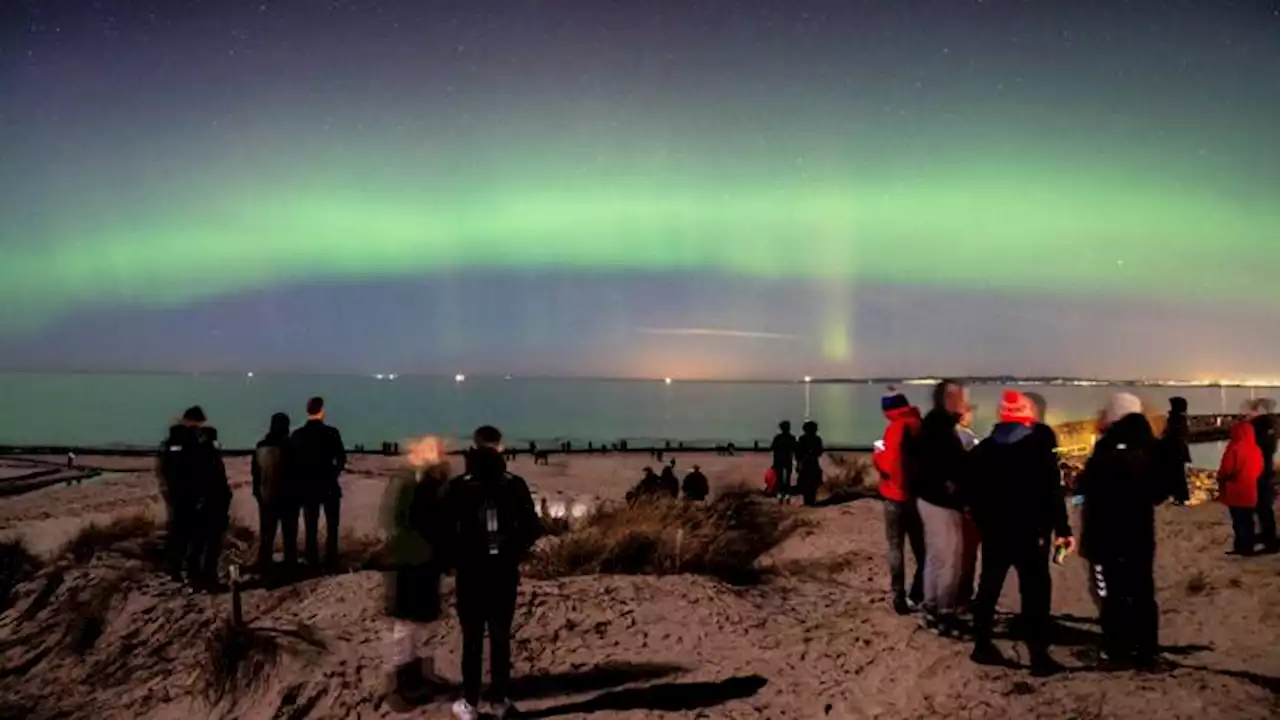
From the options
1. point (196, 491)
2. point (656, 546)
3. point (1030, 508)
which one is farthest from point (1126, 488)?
point (196, 491)

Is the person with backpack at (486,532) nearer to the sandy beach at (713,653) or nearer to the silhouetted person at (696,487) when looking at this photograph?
the sandy beach at (713,653)

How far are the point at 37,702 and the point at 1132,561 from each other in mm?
9523

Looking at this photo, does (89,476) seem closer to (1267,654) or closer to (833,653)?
(833,653)

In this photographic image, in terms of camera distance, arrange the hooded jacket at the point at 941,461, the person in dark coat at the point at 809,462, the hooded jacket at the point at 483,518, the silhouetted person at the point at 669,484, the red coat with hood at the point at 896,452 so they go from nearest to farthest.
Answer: the hooded jacket at the point at 483,518 < the hooded jacket at the point at 941,461 < the red coat with hood at the point at 896,452 < the silhouetted person at the point at 669,484 < the person in dark coat at the point at 809,462

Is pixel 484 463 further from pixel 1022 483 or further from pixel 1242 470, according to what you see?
pixel 1242 470

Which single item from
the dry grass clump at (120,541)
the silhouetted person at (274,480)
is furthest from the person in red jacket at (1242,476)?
the dry grass clump at (120,541)

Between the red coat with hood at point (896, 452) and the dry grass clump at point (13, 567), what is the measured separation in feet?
32.7

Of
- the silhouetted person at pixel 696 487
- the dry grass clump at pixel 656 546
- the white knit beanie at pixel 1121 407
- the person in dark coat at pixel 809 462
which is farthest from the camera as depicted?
the silhouetted person at pixel 696 487

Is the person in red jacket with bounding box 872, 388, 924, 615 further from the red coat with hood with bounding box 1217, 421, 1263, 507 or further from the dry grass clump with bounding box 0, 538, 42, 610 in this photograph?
the dry grass clump with bounding box 0, 538, 42, 610

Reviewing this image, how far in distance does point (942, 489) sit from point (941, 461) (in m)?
0.21

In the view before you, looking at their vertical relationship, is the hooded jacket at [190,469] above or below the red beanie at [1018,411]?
below

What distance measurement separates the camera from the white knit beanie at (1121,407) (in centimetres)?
623

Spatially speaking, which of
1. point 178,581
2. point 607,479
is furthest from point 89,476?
point 178,581

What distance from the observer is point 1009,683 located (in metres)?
6.36
